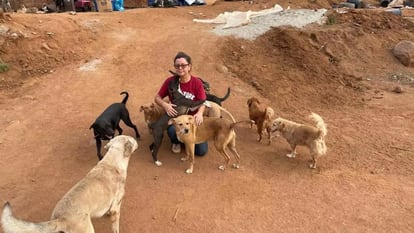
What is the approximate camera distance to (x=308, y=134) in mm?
5742

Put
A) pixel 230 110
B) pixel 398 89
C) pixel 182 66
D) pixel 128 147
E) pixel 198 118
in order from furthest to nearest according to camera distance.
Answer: pixel 398 89 → pixel 230 110 → pixel 198 118 → pixel 182 66 → pixel 128 147

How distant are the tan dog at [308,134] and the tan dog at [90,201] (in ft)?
8.61

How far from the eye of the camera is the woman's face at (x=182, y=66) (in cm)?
540

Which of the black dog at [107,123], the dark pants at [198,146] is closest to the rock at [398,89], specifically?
the dark pants at [198,146]

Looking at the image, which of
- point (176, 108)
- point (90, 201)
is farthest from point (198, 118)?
point (90, 201)

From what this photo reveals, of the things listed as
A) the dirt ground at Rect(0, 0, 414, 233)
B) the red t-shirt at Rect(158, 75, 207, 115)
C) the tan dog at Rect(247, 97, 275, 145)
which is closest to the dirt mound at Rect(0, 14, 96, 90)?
the dirt ground at Rect(0, 0, 414, 233)

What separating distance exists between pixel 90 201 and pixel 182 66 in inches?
96.6

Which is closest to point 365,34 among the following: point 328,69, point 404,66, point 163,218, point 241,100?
point 404,66

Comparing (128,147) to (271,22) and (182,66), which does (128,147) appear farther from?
(271,22)

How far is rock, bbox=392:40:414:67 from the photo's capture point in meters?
10.4

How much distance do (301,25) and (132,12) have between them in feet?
21.8

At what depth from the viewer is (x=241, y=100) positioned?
8.21 m

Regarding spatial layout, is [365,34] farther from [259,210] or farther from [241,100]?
[259,210]

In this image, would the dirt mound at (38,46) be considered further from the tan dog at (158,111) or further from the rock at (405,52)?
the rock at (405,52)
